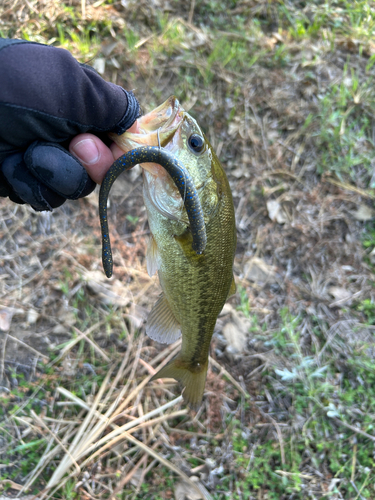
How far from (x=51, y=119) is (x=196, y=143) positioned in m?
0.75

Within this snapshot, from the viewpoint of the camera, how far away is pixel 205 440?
285cm

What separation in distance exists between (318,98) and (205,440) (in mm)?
3816

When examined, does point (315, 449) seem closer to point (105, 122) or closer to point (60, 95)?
point (105, 122)

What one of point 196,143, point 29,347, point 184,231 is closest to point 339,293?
point 184,231

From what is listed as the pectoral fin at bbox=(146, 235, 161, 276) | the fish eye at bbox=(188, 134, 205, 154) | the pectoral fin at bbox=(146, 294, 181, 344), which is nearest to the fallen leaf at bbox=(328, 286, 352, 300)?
the pectoral fin at bbox=(146, 294, 181, 344)

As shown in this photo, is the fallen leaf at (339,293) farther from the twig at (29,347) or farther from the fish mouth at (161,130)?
the twig at (29,347)

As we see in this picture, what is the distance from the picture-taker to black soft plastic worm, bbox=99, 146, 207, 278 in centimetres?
155

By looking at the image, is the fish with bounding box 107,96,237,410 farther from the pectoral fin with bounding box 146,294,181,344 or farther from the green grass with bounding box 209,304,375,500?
the green grass with bounding box 209,304,375,500

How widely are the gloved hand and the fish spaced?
16 centimetres

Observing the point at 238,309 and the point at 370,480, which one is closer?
the point at 370,480

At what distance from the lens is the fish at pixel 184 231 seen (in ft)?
5.84

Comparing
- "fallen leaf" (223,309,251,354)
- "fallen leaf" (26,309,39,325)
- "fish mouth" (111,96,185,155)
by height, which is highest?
"fish mouth" (111,96,185,155)

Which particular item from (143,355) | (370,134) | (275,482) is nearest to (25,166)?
(143,355)

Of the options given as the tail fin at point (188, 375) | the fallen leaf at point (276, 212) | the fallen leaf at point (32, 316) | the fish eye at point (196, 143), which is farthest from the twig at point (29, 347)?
the fallen leaf at point (276, 212)
